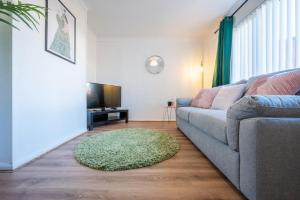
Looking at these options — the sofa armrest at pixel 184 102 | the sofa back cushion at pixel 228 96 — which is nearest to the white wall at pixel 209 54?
the sofa armrest at pixel 184 102

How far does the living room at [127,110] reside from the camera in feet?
3.18

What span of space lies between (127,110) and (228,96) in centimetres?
271

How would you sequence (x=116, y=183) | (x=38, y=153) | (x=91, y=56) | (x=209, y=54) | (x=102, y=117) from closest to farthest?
1. (x=116, y=183)
2. (x=38, y=153)
3. (x=102, y=117)
4. (x=209, y=54)
5. (x=91, y=56)

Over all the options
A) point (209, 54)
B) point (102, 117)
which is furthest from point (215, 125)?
point (209, 54)

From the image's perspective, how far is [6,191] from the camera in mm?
1205

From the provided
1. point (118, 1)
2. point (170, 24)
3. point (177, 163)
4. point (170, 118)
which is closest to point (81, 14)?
point (118, 1)

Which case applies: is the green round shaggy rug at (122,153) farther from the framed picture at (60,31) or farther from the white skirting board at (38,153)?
the framed picture at (60,31)

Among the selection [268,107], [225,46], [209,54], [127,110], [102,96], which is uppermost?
[209,54]

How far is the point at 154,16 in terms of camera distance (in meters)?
3.76

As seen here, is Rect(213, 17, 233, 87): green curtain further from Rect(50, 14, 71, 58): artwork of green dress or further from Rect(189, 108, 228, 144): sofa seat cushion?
Rect(50, 14, 71, 58): artwork of green dress

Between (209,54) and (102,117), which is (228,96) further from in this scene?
(102,117)

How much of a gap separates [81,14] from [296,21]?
295 cm

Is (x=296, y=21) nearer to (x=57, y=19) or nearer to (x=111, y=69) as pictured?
(x=57, y=19)

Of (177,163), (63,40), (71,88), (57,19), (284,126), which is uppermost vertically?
(57,19)
